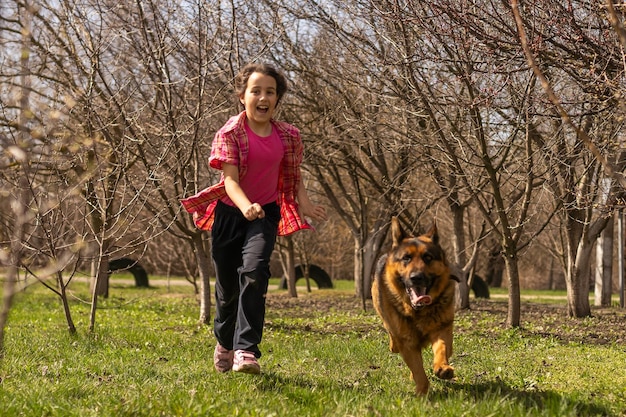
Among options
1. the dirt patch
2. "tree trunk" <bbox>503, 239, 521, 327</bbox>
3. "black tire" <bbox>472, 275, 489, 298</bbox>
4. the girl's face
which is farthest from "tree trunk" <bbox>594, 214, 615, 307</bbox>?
the girl's face

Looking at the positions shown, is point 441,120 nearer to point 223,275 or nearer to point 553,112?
point 553,112

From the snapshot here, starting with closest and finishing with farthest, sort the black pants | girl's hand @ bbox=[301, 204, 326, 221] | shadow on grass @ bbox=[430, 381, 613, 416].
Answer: shadow on grass @ bbox=[430, 381, 613, 416] → the black pants → girl's hand @ bbox=[301, 204, 326, 221]

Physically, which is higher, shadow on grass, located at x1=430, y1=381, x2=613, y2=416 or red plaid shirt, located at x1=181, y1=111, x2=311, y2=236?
red plaid shirt, located at x1=181, y1=111, x2=311, y2=236

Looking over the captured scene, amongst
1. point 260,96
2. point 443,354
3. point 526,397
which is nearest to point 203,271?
point 260,96

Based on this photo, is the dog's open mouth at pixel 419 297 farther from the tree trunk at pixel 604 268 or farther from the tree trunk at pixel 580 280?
the tree trunk at pixel 604 268

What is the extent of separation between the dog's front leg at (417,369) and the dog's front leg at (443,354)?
108 millimetres

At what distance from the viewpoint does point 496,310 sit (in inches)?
578

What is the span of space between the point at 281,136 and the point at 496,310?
34.1 ft

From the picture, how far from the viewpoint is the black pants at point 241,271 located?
4.87 metres

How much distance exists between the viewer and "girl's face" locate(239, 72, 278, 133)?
5090mm

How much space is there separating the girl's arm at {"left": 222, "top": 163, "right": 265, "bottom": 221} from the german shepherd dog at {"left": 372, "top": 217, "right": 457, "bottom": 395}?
1.01 m

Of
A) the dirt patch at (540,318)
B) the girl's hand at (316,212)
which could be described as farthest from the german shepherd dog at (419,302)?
the dirt patch at (540,318)

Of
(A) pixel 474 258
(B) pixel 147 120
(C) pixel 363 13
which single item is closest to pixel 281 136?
(C) pixel 363 13

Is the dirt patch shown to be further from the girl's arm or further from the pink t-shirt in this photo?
the girl's arm
